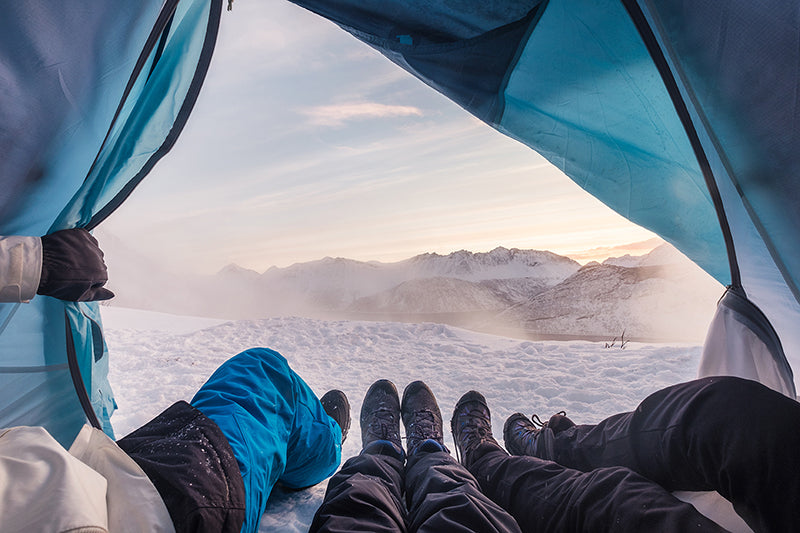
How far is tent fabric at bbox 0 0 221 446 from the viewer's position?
2.98 feet

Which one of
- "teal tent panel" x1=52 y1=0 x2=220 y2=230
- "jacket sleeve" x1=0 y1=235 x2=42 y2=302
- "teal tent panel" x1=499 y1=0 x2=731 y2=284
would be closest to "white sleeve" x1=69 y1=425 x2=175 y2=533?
"jacket sleeve" x1=0 y1=235 x2=42 y2=302

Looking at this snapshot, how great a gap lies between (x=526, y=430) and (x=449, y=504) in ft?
3.16

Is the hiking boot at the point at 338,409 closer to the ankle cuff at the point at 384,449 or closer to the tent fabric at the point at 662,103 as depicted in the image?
the ankle cuff at the point at 384,449

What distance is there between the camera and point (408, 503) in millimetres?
1036

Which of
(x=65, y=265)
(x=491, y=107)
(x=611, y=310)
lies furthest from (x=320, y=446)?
(x=611, y=310)

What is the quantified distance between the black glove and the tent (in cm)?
13

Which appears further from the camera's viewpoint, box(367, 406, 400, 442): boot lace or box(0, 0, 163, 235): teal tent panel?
box(367, 406, 400, 442): boot lace

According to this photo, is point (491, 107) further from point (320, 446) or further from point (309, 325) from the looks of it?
point (309, 325)

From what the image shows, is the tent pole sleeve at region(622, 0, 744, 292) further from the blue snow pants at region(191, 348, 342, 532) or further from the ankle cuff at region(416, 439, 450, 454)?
the blue snow pants at region(191, 348, 342, 532)

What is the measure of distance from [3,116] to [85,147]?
9.1 inches

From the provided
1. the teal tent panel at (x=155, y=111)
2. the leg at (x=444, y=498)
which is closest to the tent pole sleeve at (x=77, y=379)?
the teal tent panel at (x=155, y=111)

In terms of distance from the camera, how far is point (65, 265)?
96 cm

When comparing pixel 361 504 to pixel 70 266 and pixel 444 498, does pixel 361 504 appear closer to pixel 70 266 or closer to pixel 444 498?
pixel 444 498

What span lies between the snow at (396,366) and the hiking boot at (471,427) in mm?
191
